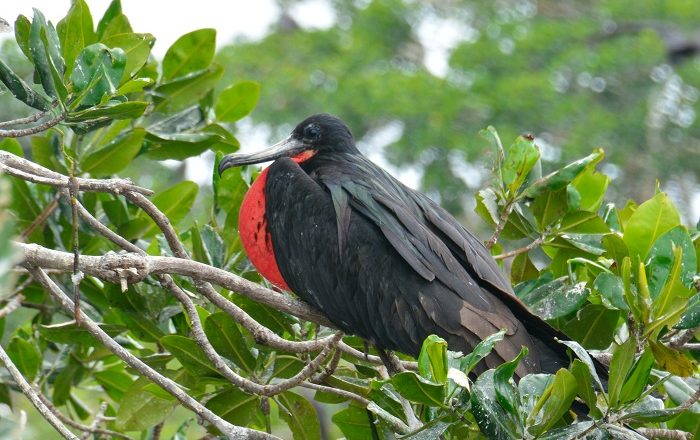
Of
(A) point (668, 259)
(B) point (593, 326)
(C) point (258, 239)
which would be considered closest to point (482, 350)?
(A) point (668, 259)

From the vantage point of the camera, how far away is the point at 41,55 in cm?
250

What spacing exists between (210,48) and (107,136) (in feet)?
1.37

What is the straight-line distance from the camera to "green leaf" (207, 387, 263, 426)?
290cm

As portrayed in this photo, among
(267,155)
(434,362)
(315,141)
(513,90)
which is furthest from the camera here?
(513,90)

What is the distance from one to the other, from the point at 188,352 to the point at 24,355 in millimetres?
664

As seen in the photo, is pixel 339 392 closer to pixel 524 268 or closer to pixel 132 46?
pixel 524 268

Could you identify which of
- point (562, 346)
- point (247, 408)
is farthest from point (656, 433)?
point (247, 408)

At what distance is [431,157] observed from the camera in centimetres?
977

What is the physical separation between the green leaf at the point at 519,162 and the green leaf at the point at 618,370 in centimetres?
82

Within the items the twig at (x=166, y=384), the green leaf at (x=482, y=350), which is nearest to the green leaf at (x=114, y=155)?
the twig at (x=166, y=384)

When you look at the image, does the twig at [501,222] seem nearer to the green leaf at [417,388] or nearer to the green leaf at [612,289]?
the green leaf at [612,289]

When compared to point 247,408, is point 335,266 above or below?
above

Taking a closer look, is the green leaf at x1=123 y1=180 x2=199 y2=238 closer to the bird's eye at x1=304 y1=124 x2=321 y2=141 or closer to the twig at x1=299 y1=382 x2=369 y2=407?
the bird's eye at x1=304 y1=124 x2=321 y2=141

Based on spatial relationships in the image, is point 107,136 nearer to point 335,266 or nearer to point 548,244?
point 335,266
